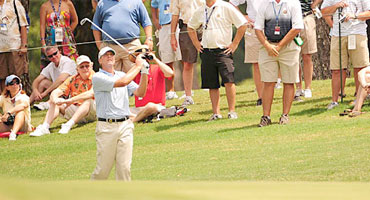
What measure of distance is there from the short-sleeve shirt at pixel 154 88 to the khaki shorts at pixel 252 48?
1704 mm

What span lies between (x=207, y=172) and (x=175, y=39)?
5127mm

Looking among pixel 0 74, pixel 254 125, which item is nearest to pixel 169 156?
pixel 254 125

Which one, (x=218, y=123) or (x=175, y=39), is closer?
(x=218, y=123)

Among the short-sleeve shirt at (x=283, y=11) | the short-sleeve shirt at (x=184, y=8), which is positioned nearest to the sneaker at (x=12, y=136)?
the short-sleeve shirt at (x=184, y=8)

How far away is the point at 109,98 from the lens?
6824 mm

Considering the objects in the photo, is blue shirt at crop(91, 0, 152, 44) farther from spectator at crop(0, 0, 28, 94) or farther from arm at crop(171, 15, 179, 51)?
spectator at crop(0, 0, 28, 94)

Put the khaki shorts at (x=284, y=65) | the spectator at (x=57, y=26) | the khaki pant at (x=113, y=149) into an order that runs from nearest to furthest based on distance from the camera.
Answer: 1. the khaki pant at (x=113, y=149)
2. the khaki shorts at (x=284, y=65)
3. the spectator at (x=57, y=26)

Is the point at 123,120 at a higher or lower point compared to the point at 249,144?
higher

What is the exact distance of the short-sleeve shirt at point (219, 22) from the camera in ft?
35.6

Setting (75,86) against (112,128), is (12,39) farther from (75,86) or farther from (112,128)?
(112,128)

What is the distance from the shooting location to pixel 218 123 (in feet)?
34.8

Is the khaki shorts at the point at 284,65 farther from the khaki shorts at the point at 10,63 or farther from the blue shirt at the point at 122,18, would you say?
the khaki shorts at the point at 10,63

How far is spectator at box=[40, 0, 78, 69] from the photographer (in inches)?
512

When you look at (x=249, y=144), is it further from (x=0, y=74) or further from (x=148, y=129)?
(x=0, y=74)
